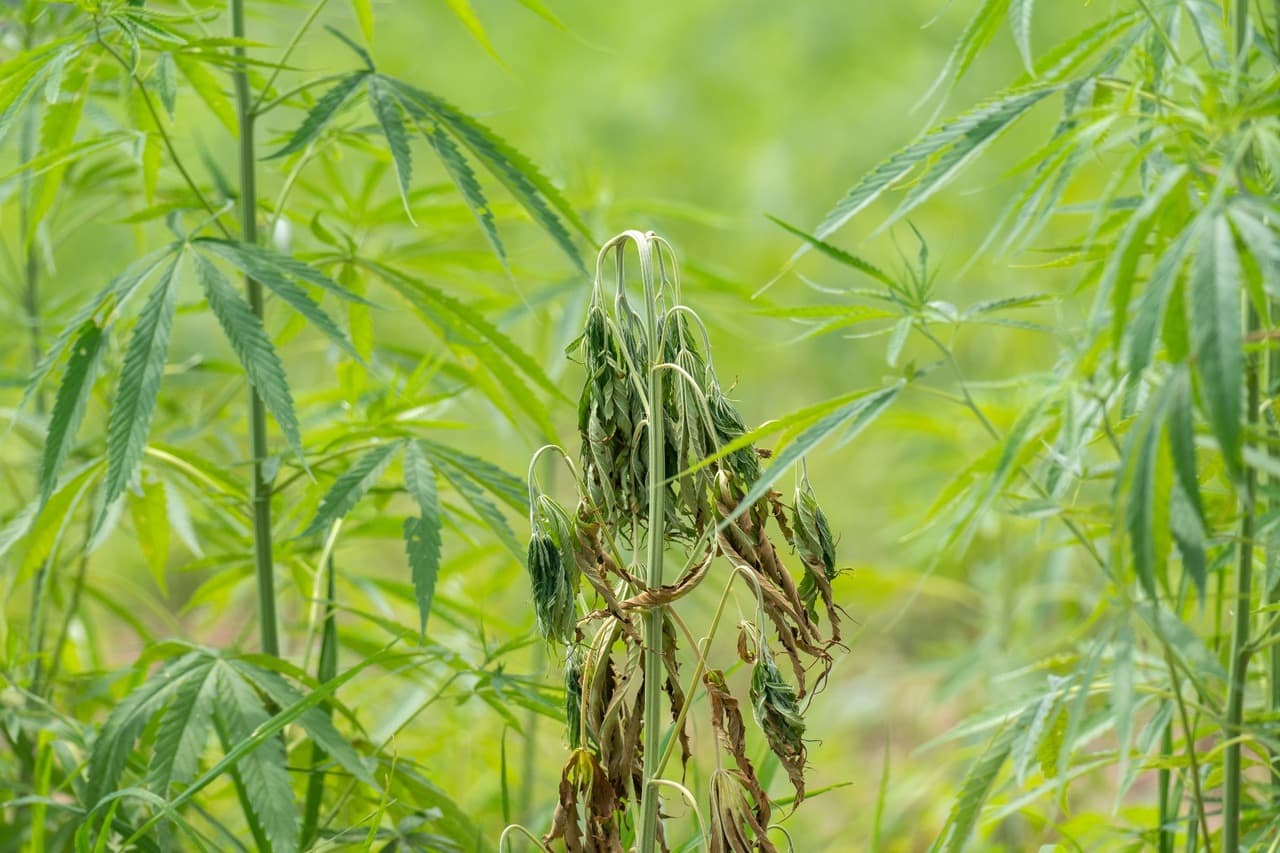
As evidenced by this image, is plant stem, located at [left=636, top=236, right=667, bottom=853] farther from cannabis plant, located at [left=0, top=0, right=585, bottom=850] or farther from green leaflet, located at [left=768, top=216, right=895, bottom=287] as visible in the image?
cannabis plant, located at [left=0, top=0, right=585, bottom=850]

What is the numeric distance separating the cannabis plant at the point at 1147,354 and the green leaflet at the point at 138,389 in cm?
45

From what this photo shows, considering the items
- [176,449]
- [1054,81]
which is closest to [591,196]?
[176,449]

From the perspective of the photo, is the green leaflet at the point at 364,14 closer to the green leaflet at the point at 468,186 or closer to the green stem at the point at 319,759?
the green leaflet at the point at 468,186

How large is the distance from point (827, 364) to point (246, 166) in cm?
233

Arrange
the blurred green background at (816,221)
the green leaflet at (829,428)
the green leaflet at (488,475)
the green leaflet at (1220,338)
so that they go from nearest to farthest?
the green leaflet at (1220,338) < the green leaflet at (829,428) < the green leaflet at (488,475) < the blurred green background at (816,221)

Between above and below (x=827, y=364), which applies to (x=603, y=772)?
below

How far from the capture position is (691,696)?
694 mm

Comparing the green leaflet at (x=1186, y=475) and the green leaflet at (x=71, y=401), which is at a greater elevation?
the green leaflet at (x=71, y=401)

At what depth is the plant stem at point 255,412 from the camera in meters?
1.02

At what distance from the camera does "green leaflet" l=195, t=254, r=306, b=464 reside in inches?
32.8

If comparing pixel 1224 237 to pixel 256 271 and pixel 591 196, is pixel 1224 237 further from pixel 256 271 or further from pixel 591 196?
pixel 591 196

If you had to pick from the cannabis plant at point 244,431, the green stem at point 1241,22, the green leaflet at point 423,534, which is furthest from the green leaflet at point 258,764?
the green stem at point 1241,22

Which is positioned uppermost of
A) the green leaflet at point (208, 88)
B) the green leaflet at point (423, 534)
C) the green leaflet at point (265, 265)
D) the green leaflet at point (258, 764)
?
the green leaflet at point (208, 88)

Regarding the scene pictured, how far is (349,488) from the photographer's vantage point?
0.93m
